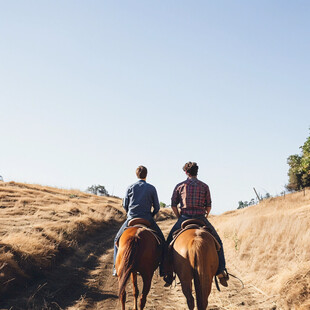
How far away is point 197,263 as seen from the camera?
617 centimetres

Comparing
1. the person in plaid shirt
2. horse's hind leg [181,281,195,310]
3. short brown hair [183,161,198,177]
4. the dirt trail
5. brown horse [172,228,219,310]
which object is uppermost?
short brown hair [183,161,198,177]

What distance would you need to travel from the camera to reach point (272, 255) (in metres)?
11.0

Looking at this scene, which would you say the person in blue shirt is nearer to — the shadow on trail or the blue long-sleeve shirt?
the blue long-sleeve shirt

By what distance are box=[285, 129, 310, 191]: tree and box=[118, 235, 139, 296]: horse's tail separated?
103 feet

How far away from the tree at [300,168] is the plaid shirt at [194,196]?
29448mm

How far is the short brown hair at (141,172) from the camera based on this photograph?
837cm

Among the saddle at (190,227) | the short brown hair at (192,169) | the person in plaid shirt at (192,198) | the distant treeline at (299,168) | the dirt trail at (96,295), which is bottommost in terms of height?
the dirt trail at (96,295)

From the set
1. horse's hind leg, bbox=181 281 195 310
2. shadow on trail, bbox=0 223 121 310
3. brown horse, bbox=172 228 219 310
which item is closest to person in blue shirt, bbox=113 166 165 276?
brown horse, bbox=172 228 219 310

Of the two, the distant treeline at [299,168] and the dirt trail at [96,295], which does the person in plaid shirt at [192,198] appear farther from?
the distant treeline at [299,168]

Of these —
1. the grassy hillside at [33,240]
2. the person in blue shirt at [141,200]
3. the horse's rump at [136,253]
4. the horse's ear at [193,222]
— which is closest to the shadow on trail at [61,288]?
the grassy hillside at [33,240]

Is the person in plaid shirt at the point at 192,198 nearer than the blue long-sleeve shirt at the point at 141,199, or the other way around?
the person in plaid shirt at the point at 192,198

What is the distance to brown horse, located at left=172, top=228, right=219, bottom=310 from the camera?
610 centimetres

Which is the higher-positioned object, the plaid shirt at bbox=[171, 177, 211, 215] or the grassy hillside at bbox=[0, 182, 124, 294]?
the plaid shirt at bbox=[171, 177, 211, 215]

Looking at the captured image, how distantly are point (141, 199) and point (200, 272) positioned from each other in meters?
2.58
